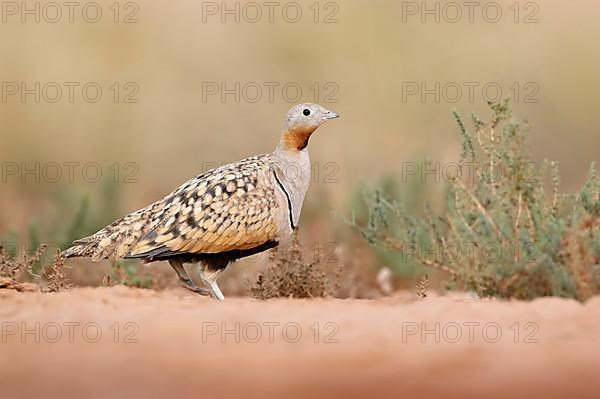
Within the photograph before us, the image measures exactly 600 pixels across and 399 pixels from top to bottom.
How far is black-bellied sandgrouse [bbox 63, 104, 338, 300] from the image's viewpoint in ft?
23.4

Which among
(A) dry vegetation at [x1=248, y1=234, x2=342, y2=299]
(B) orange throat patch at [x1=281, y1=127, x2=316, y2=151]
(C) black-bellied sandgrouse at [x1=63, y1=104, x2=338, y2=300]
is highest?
(B) orange throat patch at [x1=281, y1=127, x2=316, y2=151]

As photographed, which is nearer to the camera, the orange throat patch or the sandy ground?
the sandy ground

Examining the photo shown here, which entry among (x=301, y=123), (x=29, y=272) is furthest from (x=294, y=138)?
(x=29, y=272)

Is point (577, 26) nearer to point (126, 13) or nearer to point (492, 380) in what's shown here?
point (126, 13)

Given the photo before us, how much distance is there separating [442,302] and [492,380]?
1440 millimetres

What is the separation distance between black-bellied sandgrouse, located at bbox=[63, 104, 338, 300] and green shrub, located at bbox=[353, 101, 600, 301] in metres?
0.87

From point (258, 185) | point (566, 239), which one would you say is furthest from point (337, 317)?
point (258, 185)

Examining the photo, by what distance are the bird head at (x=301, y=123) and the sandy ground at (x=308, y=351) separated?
2.40 m

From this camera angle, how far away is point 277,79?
1872cm

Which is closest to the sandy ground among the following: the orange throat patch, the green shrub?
the green shrub

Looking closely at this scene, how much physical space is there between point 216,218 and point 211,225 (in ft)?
0.19

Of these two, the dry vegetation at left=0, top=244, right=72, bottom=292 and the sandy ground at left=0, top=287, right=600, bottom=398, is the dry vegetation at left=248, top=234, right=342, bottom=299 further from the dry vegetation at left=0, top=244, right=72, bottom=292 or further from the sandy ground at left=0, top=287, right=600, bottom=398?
the sandy ground at left=0, top=287, right=600, bottom=398

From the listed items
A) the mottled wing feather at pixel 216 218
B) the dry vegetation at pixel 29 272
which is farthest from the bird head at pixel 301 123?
the dry vegetation at pixel 29 272

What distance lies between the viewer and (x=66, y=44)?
1881 centimetres
